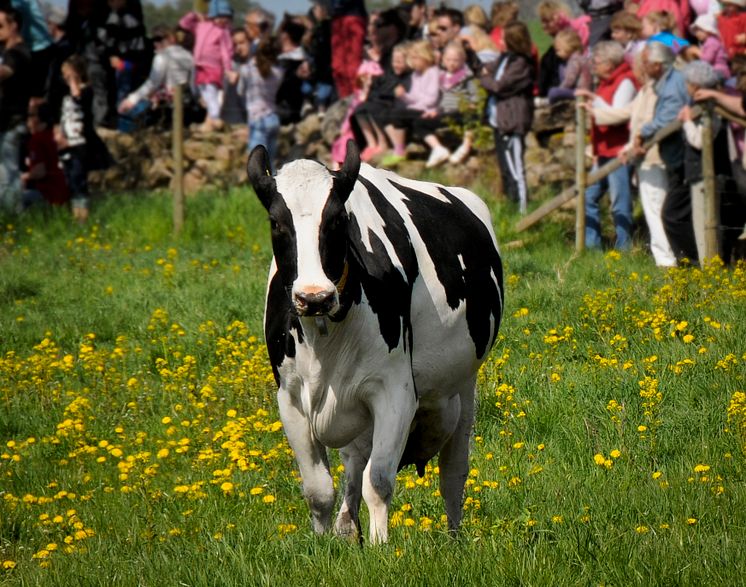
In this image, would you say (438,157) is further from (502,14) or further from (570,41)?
(570,41)

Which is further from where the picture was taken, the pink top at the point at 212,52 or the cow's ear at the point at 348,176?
the pink top at the point at 212,52

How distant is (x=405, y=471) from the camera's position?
8539mm

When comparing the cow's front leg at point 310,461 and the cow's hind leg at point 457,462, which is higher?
the cow's front leg at point 310,461

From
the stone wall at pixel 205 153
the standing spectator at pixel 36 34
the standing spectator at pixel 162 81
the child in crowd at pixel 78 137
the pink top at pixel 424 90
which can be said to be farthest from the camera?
the standing spectator at pixel 162 81

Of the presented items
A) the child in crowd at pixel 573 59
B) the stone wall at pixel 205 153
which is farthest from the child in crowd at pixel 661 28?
the stone wall at pixel 205 153

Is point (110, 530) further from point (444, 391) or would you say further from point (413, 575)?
point (413, 575)

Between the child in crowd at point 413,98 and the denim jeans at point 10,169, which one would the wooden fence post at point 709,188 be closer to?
the child in crowd at point 413,98

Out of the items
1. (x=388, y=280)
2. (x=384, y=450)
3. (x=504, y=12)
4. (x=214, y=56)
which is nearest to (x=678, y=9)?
(x=504, y=12)

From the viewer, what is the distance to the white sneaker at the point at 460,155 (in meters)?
17.0

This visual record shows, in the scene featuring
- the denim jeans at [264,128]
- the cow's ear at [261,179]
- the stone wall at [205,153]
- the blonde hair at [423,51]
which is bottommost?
the stone wall at [205,153]

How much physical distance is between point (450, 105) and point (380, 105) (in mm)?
1043

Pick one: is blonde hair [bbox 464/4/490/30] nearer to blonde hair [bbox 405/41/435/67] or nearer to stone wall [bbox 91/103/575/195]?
blonde hair [bbox 405/41/435/67]

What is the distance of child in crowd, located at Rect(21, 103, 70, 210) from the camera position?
17.9 metres

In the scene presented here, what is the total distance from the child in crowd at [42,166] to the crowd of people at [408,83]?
0.02 metres
